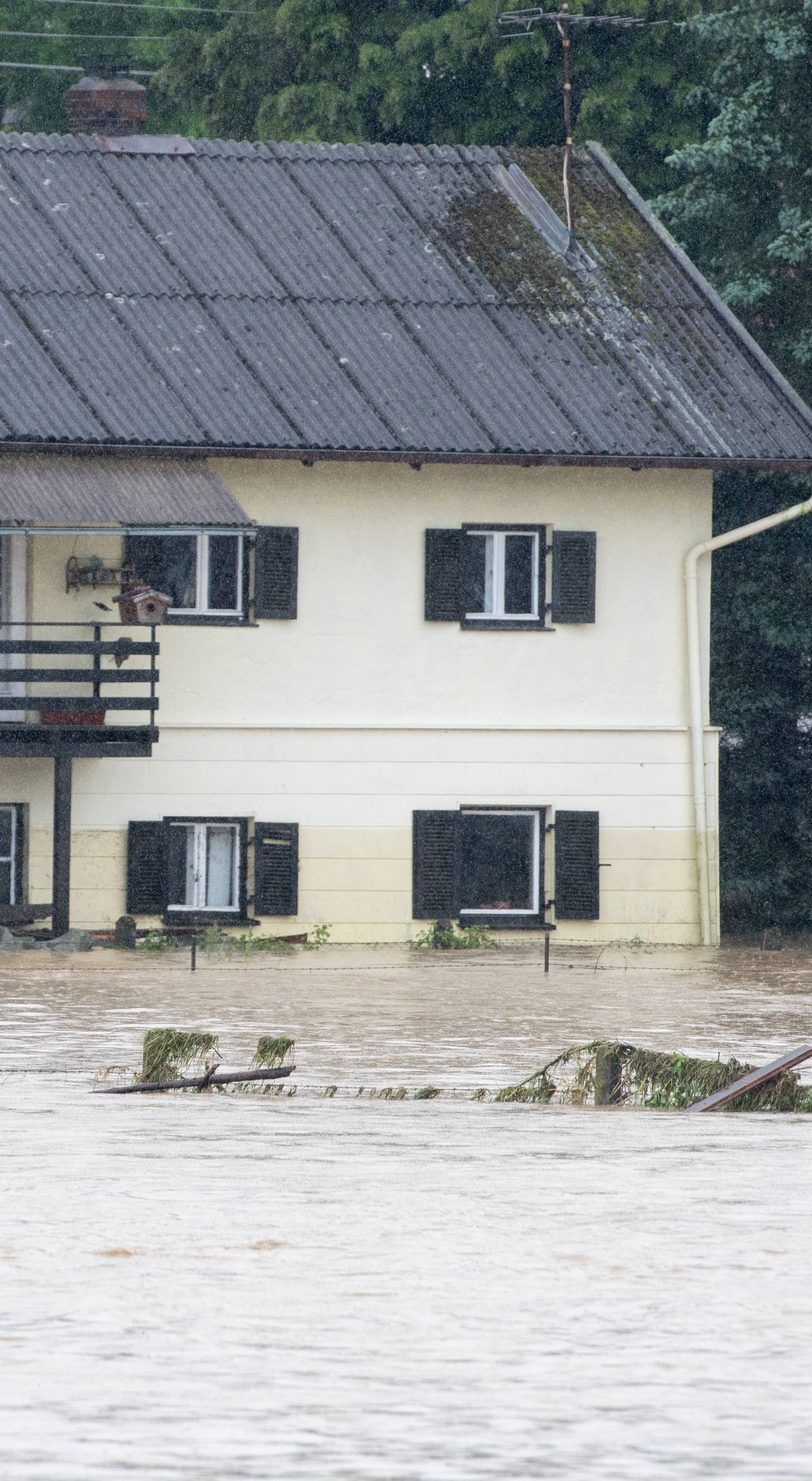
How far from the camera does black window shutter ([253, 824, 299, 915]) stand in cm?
2505

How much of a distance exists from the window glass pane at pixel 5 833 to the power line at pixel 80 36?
18.7 meters

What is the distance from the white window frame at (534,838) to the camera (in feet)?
84.8

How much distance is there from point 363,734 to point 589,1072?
12.2 m

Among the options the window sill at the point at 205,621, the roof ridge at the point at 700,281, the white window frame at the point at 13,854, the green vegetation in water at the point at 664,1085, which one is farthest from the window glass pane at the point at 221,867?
the green vegetation in water at the point at 664,1085

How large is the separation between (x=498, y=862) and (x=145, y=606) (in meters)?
4.67

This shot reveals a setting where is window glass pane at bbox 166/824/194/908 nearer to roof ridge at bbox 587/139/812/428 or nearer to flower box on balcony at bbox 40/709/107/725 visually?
flower box on balcony at bbox 40/709/107/725

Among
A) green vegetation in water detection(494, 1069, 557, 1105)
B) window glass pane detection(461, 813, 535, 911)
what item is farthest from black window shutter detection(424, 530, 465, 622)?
green vegetation in water detection(494, 1069, 557, 1105)

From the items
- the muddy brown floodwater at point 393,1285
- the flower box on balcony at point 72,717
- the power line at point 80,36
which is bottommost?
the muddy brown floodwater at point 393,1285

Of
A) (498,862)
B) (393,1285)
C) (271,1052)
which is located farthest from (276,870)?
(393,1285)

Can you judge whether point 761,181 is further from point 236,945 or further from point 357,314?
point 236,945

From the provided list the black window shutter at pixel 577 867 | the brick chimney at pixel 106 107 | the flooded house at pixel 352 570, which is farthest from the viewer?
the brick chimney at pixel 106 107

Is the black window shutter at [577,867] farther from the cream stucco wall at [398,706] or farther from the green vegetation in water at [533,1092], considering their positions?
the green vegetation in water at [533,1092]

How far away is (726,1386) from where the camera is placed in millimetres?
6668

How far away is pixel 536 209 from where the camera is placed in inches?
1088
